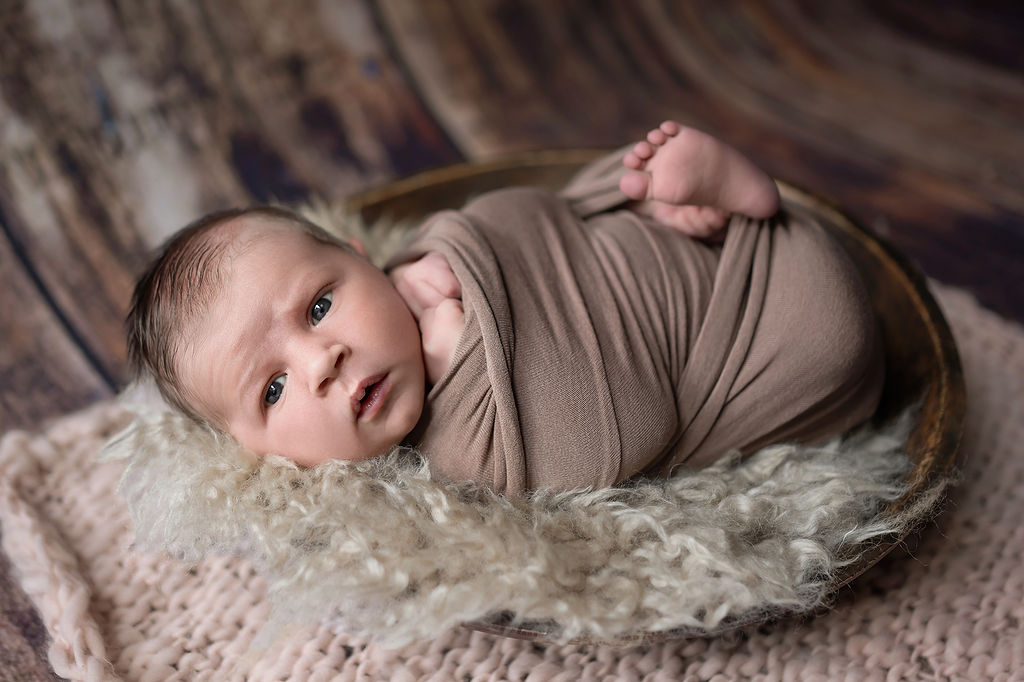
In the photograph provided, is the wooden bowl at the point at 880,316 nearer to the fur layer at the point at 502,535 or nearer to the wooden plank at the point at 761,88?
the fur layer at the point at 502,535

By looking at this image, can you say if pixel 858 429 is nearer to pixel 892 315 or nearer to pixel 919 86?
pixel 892 315

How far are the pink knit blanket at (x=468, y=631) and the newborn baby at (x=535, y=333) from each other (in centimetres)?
21

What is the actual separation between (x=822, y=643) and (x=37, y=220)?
5.27 ft

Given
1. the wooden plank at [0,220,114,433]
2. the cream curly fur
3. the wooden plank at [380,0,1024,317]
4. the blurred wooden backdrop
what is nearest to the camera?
the cream curly fur

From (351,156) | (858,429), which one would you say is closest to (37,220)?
(351,156)

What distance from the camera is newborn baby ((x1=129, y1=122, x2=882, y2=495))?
1.00 metres

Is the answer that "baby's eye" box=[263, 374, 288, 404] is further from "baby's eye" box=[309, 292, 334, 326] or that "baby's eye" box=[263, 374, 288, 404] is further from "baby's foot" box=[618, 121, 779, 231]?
"baby's foot" box=[618, 121, 779, 231]

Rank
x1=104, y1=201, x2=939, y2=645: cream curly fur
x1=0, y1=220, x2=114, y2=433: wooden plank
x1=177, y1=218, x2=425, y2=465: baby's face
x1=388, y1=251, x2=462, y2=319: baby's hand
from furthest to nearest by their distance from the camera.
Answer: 1. x1=0, y1=220, x2=114, y2=433: wooden plank
2. x1=388, y1=251, x2=462, y2=319: baby's hand
3. x1=177, y1=218, x2=425, y2=465: baby's face
4. x1=104, y1=201, x2=939, y2=645: cream curly fur

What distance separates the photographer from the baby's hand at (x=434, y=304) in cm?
107

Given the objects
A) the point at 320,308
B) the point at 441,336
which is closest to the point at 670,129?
the point at 441,336

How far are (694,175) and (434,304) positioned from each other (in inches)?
15.1

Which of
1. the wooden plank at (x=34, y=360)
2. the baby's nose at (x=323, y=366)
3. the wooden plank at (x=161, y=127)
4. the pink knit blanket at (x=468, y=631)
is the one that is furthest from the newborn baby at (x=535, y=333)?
the wooden plank at (x=161, y=127)

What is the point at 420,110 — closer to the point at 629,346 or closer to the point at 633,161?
the point at 633,161

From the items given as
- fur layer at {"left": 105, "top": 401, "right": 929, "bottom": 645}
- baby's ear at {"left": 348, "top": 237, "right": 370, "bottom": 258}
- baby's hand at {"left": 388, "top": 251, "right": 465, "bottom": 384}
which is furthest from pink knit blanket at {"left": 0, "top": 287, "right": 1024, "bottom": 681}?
baby's ear at {"left": 348, "top": 237, "right": 370, "bottom": 258}
